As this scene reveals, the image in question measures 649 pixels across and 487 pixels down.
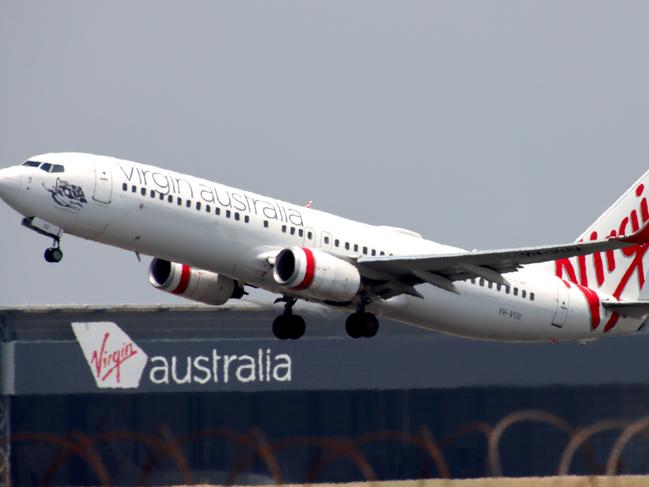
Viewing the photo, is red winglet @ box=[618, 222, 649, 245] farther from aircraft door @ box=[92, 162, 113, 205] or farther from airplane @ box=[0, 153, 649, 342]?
aircraft door @ box=[92, 162, 113, 205]

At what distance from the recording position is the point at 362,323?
53.5m

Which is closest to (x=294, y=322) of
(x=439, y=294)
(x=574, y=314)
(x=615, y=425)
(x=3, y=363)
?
(x=439, y=294)

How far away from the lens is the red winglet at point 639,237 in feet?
162

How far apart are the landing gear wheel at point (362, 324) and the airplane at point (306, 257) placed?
44 mm

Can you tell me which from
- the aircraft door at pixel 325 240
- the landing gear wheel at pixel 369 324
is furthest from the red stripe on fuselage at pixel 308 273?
the landing gear wheel at pixel 369 324

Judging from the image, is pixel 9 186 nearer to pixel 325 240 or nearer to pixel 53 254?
pixel 53 254

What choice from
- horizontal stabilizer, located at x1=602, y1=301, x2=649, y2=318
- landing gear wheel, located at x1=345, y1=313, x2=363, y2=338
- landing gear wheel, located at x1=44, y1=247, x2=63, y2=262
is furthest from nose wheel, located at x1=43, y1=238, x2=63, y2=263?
horizontal stabilizer, located at x1=602, y1=301, x2=649, y2=318

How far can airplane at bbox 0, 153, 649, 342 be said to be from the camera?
49875mm

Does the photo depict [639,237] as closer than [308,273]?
Yes

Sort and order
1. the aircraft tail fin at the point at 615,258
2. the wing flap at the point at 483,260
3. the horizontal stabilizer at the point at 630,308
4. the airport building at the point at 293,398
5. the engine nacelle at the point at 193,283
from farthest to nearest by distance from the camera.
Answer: the airport building at the point at 293,398
the aircraft tail fin at the point at 615,258
the horizontal stabilizer at the point at 630,308
the engine nacelle at the point at 193,283
the wing flap at the point at 483,260

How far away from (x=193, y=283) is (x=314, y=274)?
5.89 meters

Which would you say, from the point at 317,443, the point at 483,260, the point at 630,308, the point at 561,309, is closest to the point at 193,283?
the point at 483,260

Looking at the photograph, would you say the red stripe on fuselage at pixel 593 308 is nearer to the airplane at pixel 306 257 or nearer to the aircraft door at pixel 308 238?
the airplane at pixel 306 257

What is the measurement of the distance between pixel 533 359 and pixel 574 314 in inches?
759
